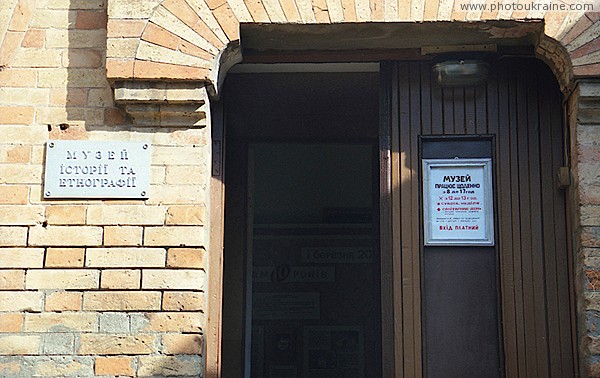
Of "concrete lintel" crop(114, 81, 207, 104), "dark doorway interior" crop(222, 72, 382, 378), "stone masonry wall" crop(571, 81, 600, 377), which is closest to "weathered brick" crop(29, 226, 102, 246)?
"concrete lintel" crop(114, 81, 207, 104)

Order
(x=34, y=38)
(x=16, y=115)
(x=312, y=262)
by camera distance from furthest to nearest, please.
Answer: (x=312, y=262)
(x=34, y=38)
(x=16, y=115)

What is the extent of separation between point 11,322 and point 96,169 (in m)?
0.87

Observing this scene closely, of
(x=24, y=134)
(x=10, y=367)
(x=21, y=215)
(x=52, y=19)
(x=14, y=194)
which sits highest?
(x=52, y=19)

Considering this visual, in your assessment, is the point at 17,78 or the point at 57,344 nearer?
the point at 57,344

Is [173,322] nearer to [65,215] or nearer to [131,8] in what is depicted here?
[65,215]

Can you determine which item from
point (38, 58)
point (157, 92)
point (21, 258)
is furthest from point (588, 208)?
point (38, 58)

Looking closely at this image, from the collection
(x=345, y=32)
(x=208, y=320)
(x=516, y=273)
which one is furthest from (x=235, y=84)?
(x=516, y=273)

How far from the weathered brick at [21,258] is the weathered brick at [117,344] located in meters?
0.45

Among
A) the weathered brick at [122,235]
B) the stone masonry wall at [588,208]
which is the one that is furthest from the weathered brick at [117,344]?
the stone masonry wall at [588,208]

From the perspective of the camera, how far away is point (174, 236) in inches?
185

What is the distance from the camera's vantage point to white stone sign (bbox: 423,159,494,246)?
16.5ft

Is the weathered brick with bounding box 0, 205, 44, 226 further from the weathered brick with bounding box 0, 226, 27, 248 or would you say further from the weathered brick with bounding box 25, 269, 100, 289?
the weathered brick with bounding box 25, 269, 100, 289

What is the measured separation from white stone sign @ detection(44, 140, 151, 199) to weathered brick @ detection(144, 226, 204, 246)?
0.20m

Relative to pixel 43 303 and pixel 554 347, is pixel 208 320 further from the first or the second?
pixel 554 347
